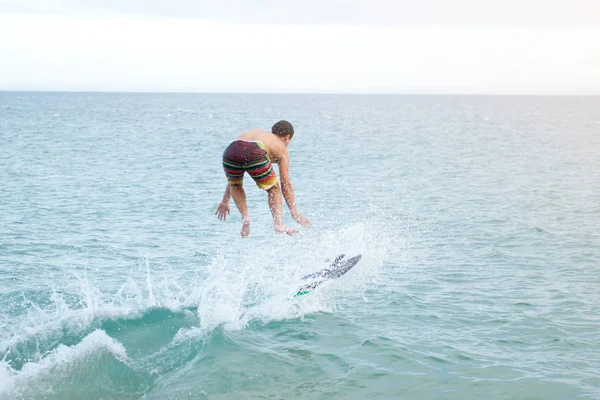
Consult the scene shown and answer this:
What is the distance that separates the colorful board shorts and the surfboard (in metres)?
2.24

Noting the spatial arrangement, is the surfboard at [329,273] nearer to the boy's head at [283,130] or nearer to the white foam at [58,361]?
the boy's head at [283,130]

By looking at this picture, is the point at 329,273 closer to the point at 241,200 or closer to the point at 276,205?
the point at 276,205

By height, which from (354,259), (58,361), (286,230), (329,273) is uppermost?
(286,230)

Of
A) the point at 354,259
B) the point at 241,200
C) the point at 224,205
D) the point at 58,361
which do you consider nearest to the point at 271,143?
the point at 241,200

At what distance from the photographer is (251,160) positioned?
33.1 ft

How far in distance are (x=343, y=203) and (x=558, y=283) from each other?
Result: 1174 centimetres

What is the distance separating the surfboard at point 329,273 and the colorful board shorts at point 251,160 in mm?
2245

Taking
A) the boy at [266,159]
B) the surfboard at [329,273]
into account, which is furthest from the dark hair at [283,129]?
the surfboard at [329,273]

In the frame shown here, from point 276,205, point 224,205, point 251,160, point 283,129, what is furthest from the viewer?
point 224,205

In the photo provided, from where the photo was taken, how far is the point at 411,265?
53.0 ft

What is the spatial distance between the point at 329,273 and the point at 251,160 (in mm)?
2864

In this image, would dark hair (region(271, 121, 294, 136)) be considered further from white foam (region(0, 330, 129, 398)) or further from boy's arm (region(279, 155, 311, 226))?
white foam (region(0, 330, 129, 398))

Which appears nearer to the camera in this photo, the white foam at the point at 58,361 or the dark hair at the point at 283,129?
the white foam at the point at 58,361

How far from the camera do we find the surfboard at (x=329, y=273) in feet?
38.2
